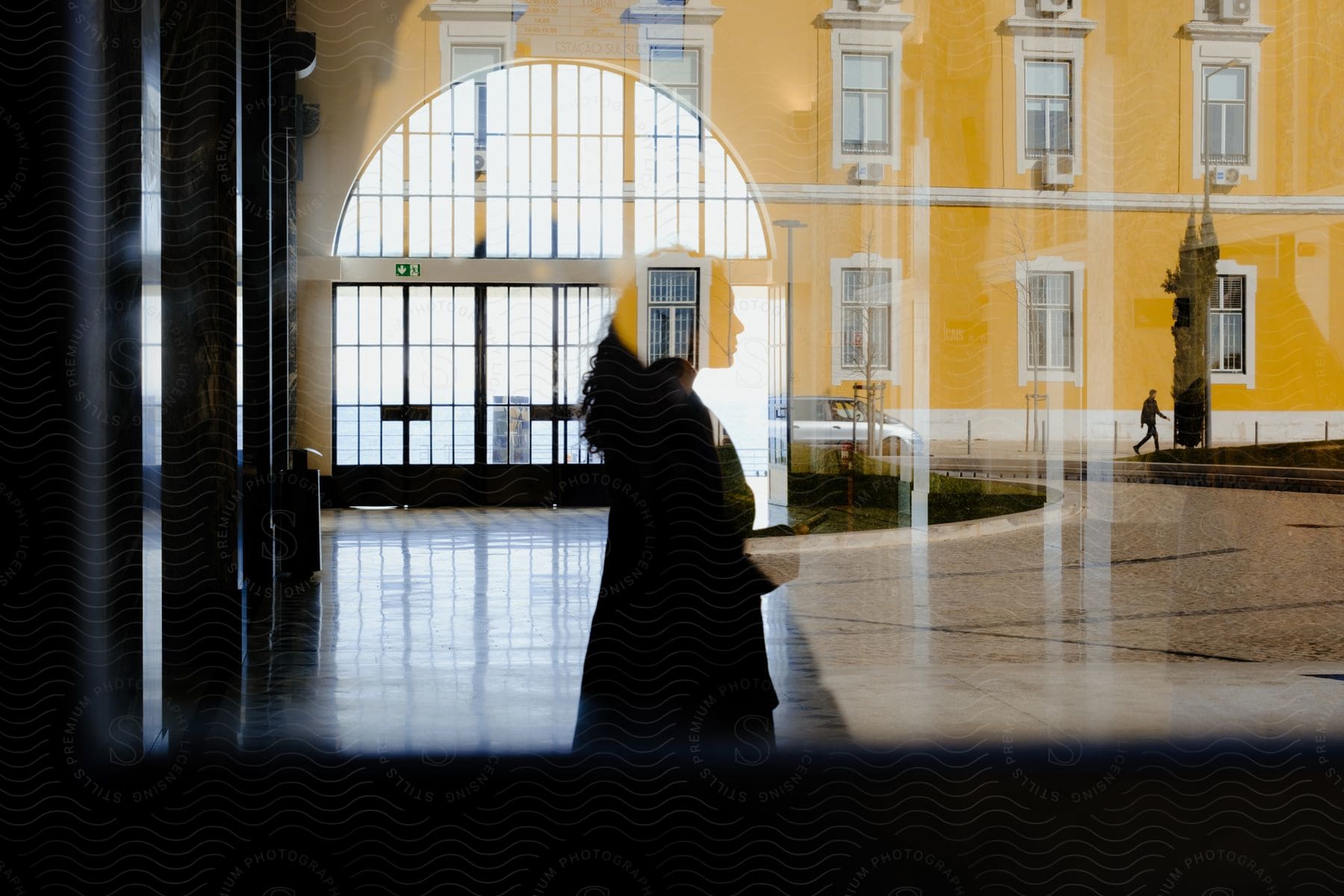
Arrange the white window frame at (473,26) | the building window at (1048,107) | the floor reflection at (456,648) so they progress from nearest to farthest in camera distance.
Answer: the floor reflection at (456,648) < the white window frame at (473,26) < the building window at (1048,107)

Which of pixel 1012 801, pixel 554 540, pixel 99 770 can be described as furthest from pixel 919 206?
pixel 99 770

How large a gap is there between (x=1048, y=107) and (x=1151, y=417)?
0.77 meters

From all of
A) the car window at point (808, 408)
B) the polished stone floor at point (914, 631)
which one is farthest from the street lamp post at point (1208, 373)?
the car window at point (808, 408)

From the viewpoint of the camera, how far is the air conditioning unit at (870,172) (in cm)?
231

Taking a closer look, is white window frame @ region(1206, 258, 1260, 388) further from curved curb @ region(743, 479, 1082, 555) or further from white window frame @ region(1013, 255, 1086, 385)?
curved curb @ region(743, 479, 1082, 555)

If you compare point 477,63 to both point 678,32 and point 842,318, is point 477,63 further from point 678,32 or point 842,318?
point 842,318

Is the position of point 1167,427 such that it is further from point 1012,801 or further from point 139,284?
point 139,284

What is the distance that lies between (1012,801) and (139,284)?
172 centimetres

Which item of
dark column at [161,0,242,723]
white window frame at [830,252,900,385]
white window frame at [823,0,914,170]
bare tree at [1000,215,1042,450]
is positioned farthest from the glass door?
bare tree at [1000,215,1042,450]

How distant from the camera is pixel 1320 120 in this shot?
94.0 inches

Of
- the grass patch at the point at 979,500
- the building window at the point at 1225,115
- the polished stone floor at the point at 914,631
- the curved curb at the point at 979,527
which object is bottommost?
the polished stone floor at the point at 914,631

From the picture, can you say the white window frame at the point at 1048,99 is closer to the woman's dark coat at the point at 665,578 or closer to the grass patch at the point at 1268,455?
the grass patch at the point at 1268,455

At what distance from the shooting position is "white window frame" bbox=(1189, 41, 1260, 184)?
2.36m

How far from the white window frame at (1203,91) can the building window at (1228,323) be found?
0.24 meters
